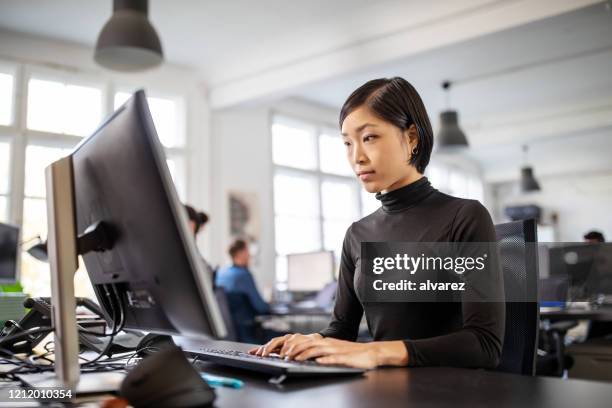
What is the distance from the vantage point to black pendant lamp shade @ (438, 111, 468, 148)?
613cm

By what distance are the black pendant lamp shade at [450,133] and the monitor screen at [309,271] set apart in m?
1.84

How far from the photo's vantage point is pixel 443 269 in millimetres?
1198

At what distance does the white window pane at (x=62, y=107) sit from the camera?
17.4 ft

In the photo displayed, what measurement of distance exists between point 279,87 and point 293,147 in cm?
211

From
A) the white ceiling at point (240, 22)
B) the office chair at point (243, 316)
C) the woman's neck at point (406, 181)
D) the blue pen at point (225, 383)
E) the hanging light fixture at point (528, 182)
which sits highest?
the white ceiling at point (240, 22)

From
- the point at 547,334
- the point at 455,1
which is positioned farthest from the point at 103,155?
the point at 455,1

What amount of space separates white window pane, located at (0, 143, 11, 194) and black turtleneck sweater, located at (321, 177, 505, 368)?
15.0 feet

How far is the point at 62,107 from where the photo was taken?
552 cm

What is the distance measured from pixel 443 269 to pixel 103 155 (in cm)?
72

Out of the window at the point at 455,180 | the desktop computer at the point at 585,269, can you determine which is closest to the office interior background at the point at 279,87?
the window at the point at 455,180

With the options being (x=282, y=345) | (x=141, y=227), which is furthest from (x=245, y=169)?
(x=141, y=227)

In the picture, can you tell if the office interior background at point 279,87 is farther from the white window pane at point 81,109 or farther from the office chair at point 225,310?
the office chair at point 225,310

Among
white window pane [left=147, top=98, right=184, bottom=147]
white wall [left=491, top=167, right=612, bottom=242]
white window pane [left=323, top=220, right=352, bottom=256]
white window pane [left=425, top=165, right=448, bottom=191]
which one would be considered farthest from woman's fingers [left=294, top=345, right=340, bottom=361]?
white wall [left=491, top=167, right=612, bottom=242]

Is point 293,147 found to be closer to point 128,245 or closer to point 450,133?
point 450,133
